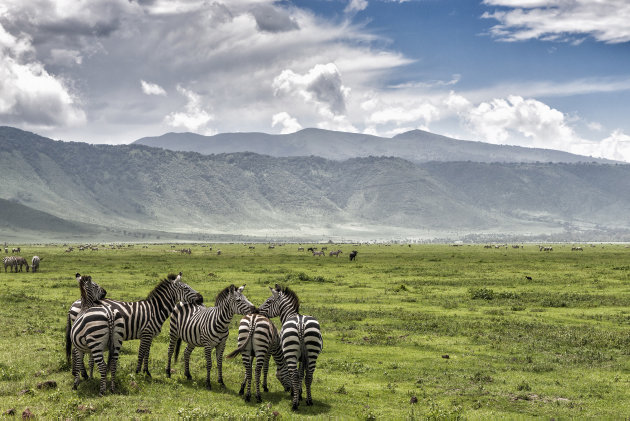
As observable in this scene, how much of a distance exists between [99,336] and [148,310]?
92.1 inches

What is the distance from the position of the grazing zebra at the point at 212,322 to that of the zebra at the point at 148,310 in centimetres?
42

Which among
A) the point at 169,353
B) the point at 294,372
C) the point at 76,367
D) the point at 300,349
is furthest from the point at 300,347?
the point at 76,367

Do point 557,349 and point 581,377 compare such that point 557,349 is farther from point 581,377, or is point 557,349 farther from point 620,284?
point 620,284

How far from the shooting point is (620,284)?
162 feet

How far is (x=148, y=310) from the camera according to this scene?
693 inches

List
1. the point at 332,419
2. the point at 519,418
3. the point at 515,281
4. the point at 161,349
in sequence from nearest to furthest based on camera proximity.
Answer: the point at 332,419, the point at 519,418, the point at 161,349, the point at 515,281

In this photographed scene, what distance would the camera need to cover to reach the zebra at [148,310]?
679 inches

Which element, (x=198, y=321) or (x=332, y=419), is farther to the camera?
(x=198, y=321)

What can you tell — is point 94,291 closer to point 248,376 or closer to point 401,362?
point 248,376

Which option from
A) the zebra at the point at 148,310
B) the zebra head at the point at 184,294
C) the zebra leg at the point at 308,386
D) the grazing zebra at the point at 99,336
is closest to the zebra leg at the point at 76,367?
the grazing zebra at the point at 99,336

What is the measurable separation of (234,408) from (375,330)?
13.7 metres

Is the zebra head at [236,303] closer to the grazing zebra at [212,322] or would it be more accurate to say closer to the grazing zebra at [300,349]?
the grazing zebra at [212,322]

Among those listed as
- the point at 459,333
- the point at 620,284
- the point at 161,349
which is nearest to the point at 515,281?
the point at 620,284

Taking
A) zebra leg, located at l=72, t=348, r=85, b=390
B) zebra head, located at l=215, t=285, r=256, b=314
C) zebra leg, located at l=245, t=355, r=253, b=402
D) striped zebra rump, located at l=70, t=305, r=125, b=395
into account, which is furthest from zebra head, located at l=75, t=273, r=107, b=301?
zebra leg, located at l=245, t=355, r=253, b=402
